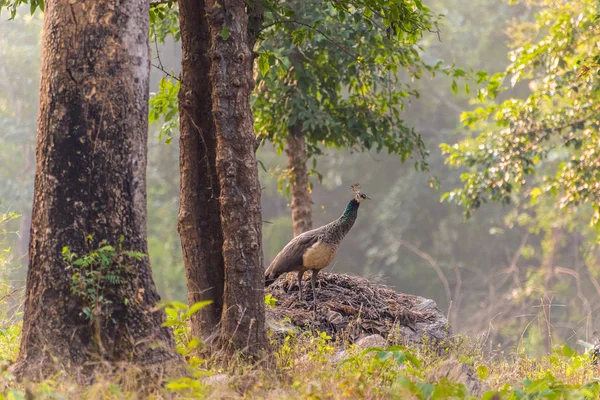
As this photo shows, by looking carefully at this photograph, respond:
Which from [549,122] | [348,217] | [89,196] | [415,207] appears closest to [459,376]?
[89,196]

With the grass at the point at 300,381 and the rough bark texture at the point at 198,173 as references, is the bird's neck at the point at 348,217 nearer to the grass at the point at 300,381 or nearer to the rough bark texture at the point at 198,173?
the grass at the point at 300,381

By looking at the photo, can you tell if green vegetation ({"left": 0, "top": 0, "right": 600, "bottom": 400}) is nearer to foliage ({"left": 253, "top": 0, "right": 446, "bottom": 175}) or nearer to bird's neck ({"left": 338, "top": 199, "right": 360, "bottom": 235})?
foliage ({"left": 253, "top": 0, "right": 446, "bottom": 175})

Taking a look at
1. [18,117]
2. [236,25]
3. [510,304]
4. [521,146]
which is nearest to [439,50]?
[510,304]

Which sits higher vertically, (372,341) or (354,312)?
(354,312)

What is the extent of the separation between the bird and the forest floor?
559mm

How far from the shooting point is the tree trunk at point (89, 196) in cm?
475

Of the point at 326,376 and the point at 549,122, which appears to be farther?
the point at 549,122

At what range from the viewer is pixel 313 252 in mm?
7828

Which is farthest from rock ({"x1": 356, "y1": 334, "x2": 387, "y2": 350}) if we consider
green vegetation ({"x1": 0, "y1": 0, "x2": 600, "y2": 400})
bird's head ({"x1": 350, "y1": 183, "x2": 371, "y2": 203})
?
bird's head ({"x1": 350, "y1": 183, "x2": 371, "y2": 203})

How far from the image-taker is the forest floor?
171 inches

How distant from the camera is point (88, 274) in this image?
4727 millimetres

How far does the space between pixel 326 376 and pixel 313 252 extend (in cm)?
290

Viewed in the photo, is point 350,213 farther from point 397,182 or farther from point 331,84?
point 397,182

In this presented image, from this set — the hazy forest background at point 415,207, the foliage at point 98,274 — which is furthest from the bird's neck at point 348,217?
the hazy forest background at point 415,207
